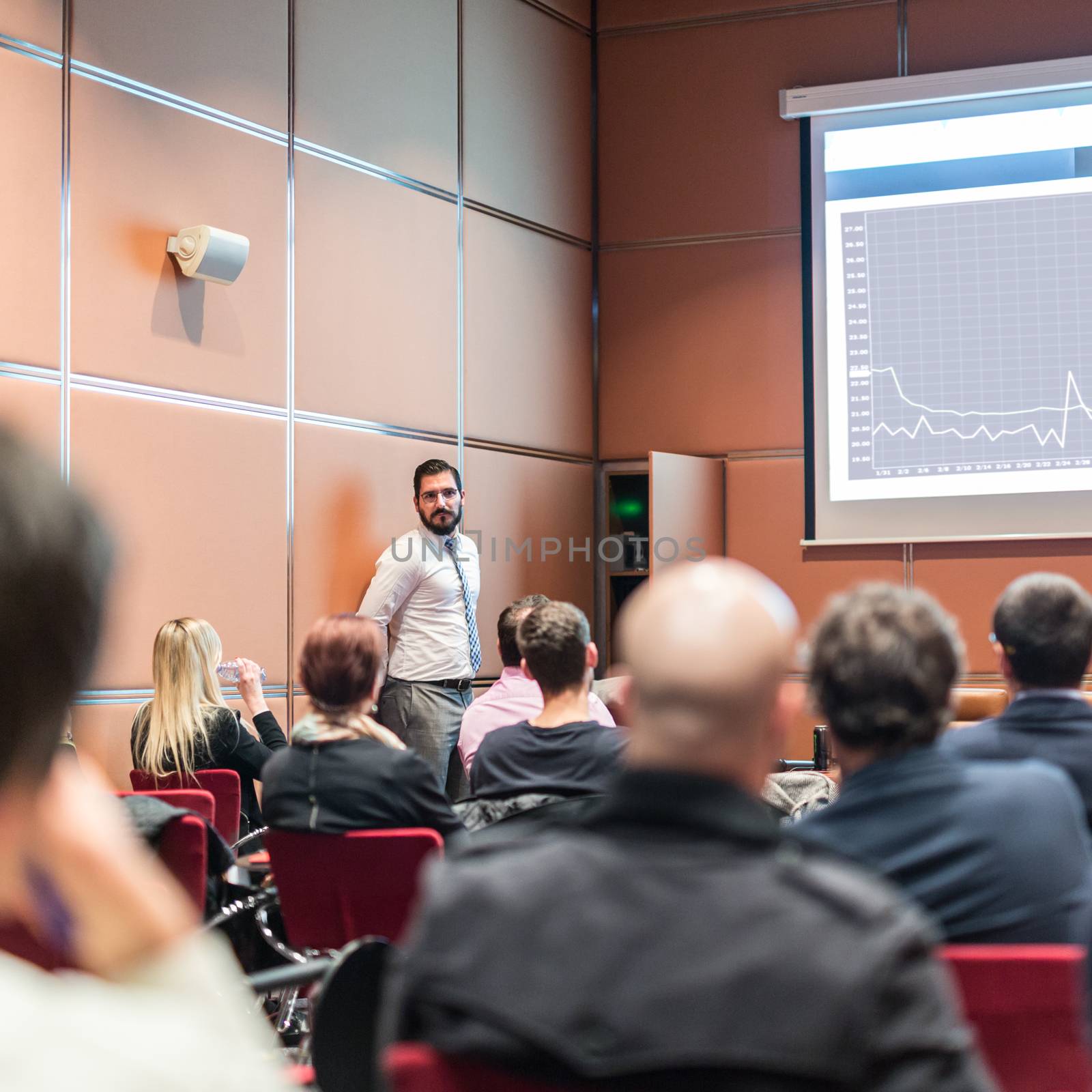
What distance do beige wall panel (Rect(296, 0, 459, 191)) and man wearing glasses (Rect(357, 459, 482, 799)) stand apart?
1.49m

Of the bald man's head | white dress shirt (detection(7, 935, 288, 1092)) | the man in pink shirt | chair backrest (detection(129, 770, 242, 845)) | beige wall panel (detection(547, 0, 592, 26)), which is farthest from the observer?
beige wall panel (detection(547, 0, 592, 26))

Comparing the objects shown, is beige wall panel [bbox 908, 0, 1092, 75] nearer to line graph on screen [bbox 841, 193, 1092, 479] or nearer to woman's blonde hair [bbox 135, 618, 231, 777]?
line graph on screen [bbox 841, 193, 1092, 479]

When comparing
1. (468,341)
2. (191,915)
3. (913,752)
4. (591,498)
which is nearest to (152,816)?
(913,752)

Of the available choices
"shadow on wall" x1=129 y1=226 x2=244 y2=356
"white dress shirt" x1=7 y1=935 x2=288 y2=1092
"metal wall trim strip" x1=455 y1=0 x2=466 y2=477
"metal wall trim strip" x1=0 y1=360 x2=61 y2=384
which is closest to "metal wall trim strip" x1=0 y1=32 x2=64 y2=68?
"shadow on wall" x1=129 y1=226 x2=244 y2=356

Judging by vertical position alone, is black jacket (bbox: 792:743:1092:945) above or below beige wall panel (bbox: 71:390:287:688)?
below

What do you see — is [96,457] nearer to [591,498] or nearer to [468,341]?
[468,341]

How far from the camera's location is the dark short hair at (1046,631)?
7.61 ft

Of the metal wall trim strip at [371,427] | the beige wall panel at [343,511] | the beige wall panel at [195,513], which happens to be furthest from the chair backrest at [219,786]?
the metal wall trim strip at [371,427]

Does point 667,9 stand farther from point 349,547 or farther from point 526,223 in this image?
point 349,547

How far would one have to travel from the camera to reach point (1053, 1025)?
139 cm

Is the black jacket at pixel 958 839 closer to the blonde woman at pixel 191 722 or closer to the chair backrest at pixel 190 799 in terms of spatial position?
the chair backrest at pixel 190 799

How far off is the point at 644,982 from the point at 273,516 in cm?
443

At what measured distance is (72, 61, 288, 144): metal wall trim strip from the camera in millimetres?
4473

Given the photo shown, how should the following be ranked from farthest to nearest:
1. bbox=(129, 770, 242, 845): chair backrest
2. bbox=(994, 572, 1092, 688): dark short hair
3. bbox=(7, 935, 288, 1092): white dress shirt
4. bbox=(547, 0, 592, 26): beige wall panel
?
bbox=(547, 0, 592, 26): beige wall panel
bbox=(129, 770, 242, 845): chair backrest
bbox=(994, 572, 1092, 688): dark short hair
bbox=(7, 935, 288, 1092): white dress shirt
